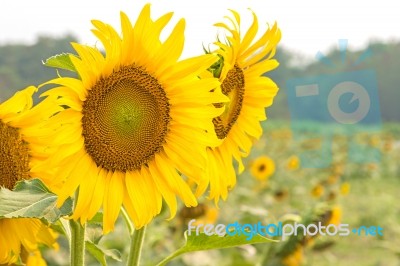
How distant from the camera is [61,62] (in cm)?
90

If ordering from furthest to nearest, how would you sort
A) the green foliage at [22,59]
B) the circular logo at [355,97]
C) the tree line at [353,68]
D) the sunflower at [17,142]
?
the tree line at [353,68] < the green foliage at [22,59] < the circular logo at [355,97] < the sunflower at [17,142]

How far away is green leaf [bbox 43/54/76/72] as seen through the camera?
0.89 m

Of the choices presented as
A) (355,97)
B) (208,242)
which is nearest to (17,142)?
(208,242)

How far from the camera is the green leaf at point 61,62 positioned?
888 mm

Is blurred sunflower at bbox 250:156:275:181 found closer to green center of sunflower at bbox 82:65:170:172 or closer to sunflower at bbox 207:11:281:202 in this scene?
sunflower at bbox 207:11:281:202

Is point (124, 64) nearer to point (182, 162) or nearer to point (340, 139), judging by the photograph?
point (182, 162)

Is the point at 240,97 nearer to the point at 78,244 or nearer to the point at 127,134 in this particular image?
the point at 127,134

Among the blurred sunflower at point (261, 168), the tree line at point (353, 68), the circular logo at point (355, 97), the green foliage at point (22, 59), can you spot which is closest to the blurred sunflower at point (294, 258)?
the circular logo at point (355, 97)

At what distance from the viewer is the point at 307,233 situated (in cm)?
244

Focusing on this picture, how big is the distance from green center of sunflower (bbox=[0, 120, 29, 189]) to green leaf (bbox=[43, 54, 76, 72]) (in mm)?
171

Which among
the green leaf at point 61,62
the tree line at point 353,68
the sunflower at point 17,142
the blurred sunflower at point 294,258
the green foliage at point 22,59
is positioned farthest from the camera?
the tree line at point 353,68

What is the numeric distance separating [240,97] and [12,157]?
1.21 feet

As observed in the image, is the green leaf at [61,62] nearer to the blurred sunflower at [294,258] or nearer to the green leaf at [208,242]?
the green leaf at [208,242]

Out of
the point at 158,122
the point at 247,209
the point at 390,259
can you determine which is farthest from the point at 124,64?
the point at 390,259
